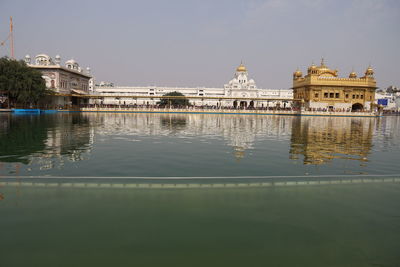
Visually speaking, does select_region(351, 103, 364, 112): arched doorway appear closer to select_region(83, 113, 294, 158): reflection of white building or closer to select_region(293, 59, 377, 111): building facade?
select_region(293, 59, 377, 111): building facade

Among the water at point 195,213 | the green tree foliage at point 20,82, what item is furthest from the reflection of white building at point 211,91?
the water at point 195,213

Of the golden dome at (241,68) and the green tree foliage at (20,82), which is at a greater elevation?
the golden dome at (241,68)

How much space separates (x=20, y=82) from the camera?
36.3 m

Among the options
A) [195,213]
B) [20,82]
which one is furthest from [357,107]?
[195,213]

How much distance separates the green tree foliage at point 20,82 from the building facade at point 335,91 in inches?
1723

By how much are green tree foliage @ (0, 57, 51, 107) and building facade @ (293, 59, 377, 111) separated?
1723 inches

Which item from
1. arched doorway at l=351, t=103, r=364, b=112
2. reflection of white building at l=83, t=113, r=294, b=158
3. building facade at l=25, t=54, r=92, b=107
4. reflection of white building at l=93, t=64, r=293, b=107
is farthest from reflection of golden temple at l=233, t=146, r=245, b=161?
reflection of white building at l=93, t=64, r=293, b=107

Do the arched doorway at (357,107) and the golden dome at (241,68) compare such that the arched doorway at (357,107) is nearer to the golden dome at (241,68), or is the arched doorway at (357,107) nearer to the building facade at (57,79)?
the golden dome at (241,68)

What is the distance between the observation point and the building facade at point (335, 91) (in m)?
54.7

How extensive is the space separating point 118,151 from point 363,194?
7000 millimetres

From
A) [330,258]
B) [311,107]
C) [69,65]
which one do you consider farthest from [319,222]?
[69,65]

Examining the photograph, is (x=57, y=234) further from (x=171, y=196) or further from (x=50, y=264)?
(x=171, y=196)

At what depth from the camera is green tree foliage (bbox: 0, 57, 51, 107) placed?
118ft

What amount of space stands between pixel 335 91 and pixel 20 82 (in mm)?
51129
